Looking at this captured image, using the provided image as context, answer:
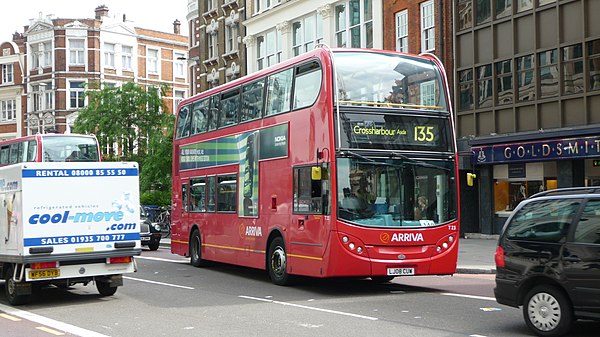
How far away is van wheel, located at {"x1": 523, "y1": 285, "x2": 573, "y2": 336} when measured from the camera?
9.59 meters

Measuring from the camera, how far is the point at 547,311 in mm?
9812

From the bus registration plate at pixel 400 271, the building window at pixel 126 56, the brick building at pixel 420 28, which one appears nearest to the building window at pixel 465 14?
the brick building at pixel 420 28

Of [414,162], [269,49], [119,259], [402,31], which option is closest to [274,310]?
[119,259]

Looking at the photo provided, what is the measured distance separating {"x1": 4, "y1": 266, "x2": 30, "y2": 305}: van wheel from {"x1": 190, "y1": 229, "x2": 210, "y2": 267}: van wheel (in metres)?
6.91

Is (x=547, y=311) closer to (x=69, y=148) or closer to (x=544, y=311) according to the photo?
(x=544, y=311)

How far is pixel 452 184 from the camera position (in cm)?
1500

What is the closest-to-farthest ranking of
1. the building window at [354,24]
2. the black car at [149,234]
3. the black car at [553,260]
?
the black car at [553,260]
the black car at [149,234]
the building window at [354,24]

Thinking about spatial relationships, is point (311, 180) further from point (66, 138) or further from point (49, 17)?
point (49, 17)

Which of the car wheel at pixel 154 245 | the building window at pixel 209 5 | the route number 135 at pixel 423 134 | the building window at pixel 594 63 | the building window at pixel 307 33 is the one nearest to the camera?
the route number 135 at pixel 423 134

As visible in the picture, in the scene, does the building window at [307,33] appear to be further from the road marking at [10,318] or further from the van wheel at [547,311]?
the van wheel at [547,311]

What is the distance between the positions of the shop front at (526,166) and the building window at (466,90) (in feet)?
5.22

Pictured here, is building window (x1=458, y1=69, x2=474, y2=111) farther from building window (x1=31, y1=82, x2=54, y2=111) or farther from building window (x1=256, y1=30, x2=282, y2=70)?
building window (x1=31, y1=82, x2=54, y2=111)

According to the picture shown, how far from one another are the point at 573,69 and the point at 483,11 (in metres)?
5.08

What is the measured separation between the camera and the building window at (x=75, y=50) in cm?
6944
